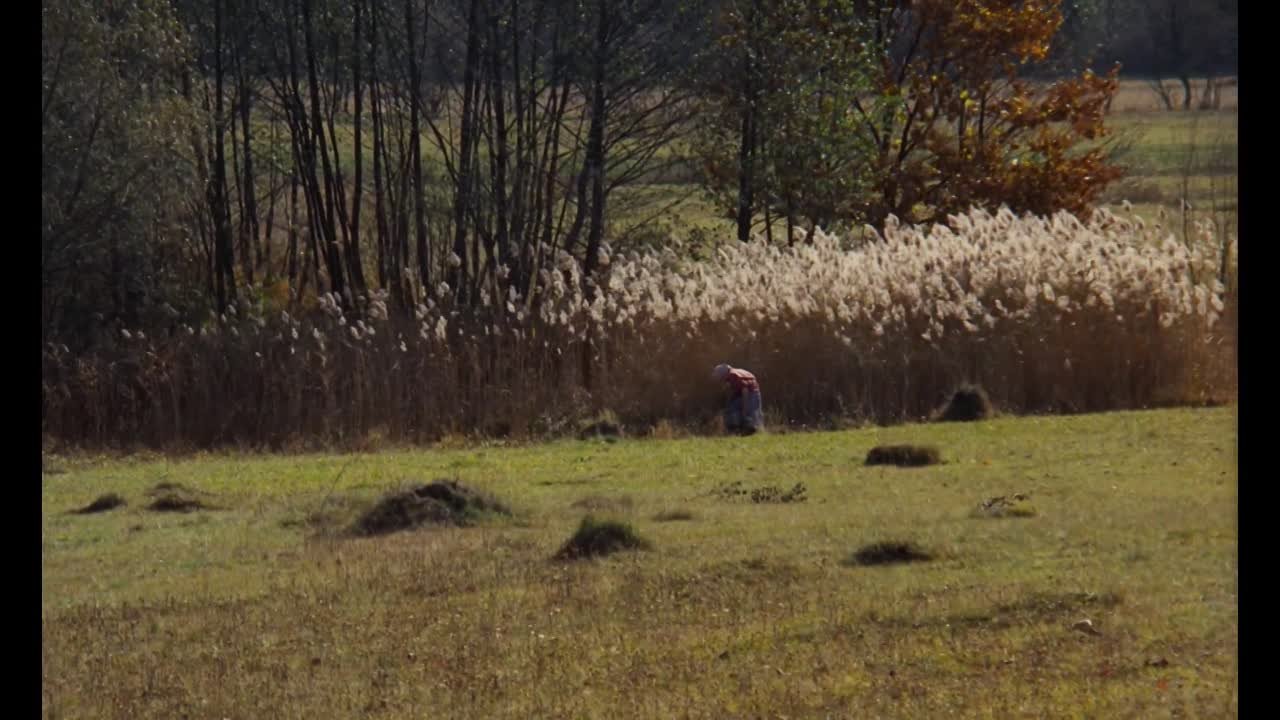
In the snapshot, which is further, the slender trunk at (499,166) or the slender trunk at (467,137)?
the slender trunk at (467,137)

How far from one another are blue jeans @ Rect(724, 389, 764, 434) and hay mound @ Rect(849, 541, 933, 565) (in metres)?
7.37

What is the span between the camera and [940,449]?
1530cm

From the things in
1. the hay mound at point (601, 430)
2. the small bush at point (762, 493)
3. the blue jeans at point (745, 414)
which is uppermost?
the blue jeans at point (745, 414)

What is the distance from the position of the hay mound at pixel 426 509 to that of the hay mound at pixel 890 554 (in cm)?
333

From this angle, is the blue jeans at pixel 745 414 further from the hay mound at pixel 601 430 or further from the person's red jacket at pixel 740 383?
the hay mound at pixel 601 430

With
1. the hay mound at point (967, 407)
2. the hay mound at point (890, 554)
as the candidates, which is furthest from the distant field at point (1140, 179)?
the hay mound at point (890, 554)

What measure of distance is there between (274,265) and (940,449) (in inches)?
863

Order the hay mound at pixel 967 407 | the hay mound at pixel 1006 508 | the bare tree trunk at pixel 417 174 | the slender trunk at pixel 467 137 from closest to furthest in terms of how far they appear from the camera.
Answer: the hay mound at pixel 1006 508
the hay mound at pixel 967 407
the slender trunk at pixel 467 137
the bare tree trunk at pixel 417 174

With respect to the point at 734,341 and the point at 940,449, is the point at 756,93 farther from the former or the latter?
the point at 940,449

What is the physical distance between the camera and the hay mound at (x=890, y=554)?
10.2 meters

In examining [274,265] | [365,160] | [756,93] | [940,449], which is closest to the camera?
[940,449]

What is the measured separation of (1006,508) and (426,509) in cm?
404

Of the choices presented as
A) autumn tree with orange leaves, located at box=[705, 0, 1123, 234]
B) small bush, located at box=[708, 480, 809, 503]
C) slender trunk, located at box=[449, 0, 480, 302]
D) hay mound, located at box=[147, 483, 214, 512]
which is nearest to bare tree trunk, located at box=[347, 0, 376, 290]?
slender trunk, located at box=[449, 0, 480, 302]
